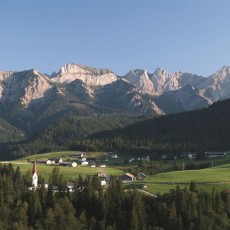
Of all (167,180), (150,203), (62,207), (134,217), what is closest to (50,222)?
(62,207)

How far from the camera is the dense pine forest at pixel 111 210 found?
92375 mm

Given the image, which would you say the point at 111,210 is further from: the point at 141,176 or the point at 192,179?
the point at 141,176

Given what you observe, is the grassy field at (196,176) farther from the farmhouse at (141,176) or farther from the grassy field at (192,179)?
the farmhouse at (141,176)

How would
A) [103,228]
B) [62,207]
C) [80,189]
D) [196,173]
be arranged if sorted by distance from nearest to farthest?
[103,228] → [62,207] → [80,189] → [196,173]

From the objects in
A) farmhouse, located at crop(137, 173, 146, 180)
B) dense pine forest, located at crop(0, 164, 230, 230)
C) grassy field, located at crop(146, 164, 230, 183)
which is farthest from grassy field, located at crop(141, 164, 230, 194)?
dense pine forest, located at crop(0, 164, 230, 230)

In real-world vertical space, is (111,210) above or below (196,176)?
below

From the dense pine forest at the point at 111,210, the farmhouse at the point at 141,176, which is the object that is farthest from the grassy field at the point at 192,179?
the dense pine forest at the point at 111,210

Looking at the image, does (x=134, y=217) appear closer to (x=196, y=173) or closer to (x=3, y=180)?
(x=3, y=180)

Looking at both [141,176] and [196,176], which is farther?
[141,176]

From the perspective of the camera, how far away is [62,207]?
98625 millimetres

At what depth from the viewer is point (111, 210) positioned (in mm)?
100375

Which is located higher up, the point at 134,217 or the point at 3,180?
the point at 3,180

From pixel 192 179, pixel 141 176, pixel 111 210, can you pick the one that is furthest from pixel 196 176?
pixel 111 210

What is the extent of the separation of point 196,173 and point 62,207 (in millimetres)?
61092
